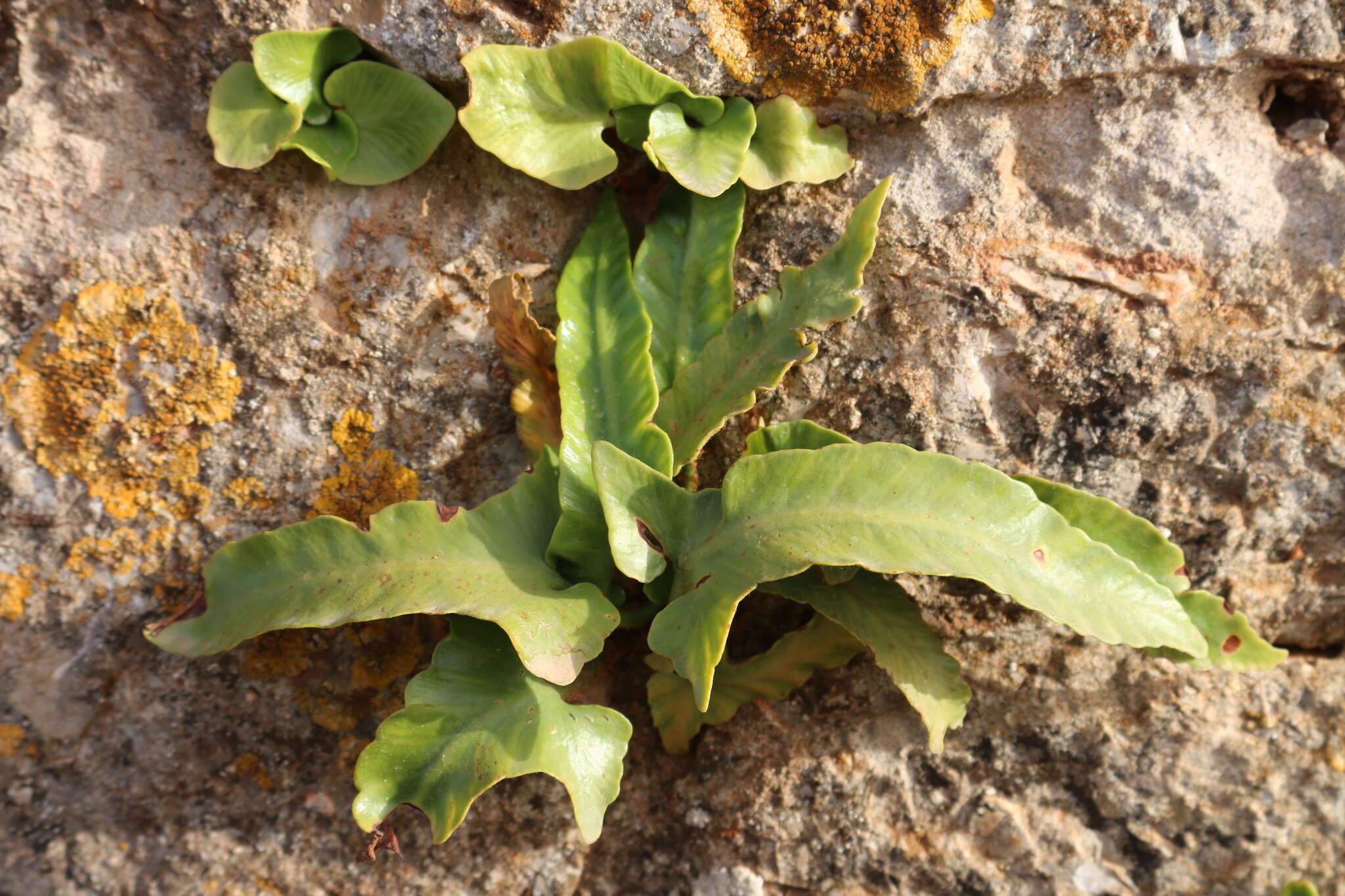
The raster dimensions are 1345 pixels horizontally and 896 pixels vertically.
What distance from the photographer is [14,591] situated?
1505 millimetres

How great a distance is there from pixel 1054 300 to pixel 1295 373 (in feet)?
1.44

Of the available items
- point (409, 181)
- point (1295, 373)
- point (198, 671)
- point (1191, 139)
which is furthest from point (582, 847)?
point (1191, 139)

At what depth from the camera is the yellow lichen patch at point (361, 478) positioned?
1527 mm

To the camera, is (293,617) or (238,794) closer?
(293,617)

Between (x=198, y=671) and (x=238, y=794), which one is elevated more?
(x=198, y=671)

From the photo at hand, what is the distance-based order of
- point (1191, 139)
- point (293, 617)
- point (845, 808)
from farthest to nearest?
point (845, 808)
point (1191, 139)
point (293, 617)

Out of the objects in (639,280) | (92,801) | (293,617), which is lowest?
(92,801)

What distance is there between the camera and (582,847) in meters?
1.61

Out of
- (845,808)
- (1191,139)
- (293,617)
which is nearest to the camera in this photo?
(293,617)

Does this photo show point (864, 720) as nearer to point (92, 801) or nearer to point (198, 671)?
point (198, 671)

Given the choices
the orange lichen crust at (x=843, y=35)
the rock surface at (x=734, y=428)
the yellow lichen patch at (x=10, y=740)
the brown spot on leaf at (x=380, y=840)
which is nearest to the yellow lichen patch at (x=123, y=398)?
the rock surface at (x=734, y=428)

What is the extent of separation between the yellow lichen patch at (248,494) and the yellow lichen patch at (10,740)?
58cm

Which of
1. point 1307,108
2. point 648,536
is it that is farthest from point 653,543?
point 1307,108

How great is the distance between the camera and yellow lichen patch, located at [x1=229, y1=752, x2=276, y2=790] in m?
1.60
